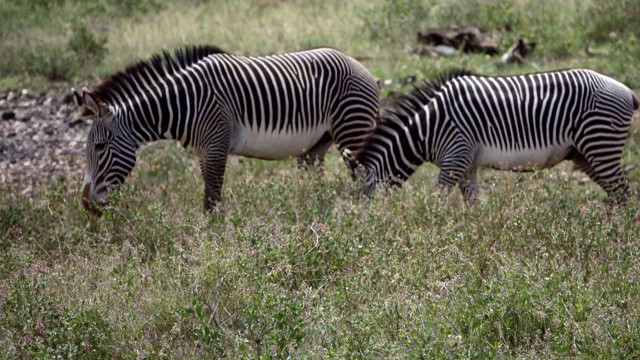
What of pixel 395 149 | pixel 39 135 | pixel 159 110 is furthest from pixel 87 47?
pixel 395 149

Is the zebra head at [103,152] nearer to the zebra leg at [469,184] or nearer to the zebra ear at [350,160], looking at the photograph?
the zebra ear at [350,160]

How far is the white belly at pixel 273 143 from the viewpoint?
9.18m

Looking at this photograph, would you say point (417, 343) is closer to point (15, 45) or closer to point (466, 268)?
point (466, 268)

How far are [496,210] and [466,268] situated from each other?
55.8 inches

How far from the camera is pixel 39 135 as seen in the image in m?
12.6

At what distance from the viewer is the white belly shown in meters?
9.18

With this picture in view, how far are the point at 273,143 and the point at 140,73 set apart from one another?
1.35 metres

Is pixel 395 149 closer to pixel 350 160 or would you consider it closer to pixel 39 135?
pixel 350 160

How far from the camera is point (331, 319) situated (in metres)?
5.51

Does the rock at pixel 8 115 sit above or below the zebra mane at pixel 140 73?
below

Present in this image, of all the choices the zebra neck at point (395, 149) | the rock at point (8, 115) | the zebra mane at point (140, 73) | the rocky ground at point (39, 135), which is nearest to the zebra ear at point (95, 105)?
the zebra mane at point (140, 73)

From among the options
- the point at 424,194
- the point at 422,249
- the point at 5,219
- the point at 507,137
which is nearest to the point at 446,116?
the point at 507,137

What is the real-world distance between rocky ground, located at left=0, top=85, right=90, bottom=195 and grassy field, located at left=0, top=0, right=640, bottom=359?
3.00ft

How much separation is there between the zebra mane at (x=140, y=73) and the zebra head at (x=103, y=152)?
0.20 metres
